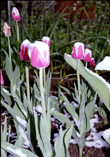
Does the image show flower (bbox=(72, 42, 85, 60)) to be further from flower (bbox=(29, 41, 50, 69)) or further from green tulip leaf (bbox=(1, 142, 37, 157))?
green tulip leaf (bbox=(1, 142, 37, 157))

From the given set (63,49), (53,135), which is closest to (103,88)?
(53,135)

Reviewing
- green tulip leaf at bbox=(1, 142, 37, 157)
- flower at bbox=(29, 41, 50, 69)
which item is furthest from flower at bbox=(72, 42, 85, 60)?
green tulip leaf at bbox=(1, 142, 37, 157)

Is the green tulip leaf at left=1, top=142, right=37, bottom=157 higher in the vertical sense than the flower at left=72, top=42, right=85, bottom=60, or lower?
lower

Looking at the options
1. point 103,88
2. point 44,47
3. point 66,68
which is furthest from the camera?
point 66,68

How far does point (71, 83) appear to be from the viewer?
4.82ft

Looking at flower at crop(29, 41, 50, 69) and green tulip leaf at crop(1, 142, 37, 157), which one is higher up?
flower at crop(29, 41, 50, 69)

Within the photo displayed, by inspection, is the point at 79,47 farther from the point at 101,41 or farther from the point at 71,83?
the point at 101,41

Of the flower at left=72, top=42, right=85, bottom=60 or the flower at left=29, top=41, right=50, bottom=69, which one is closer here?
the flower at left=29, top=41, right=50, bottom=69

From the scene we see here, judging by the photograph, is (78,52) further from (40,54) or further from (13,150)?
(13,150)

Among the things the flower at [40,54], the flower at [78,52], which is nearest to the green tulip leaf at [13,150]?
the flower at [40,54]

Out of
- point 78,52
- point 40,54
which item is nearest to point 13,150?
point 40,54

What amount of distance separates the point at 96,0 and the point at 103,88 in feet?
9.18

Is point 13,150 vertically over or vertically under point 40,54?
under

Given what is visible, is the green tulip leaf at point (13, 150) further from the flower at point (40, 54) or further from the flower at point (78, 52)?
the flower at point (78, 52)
